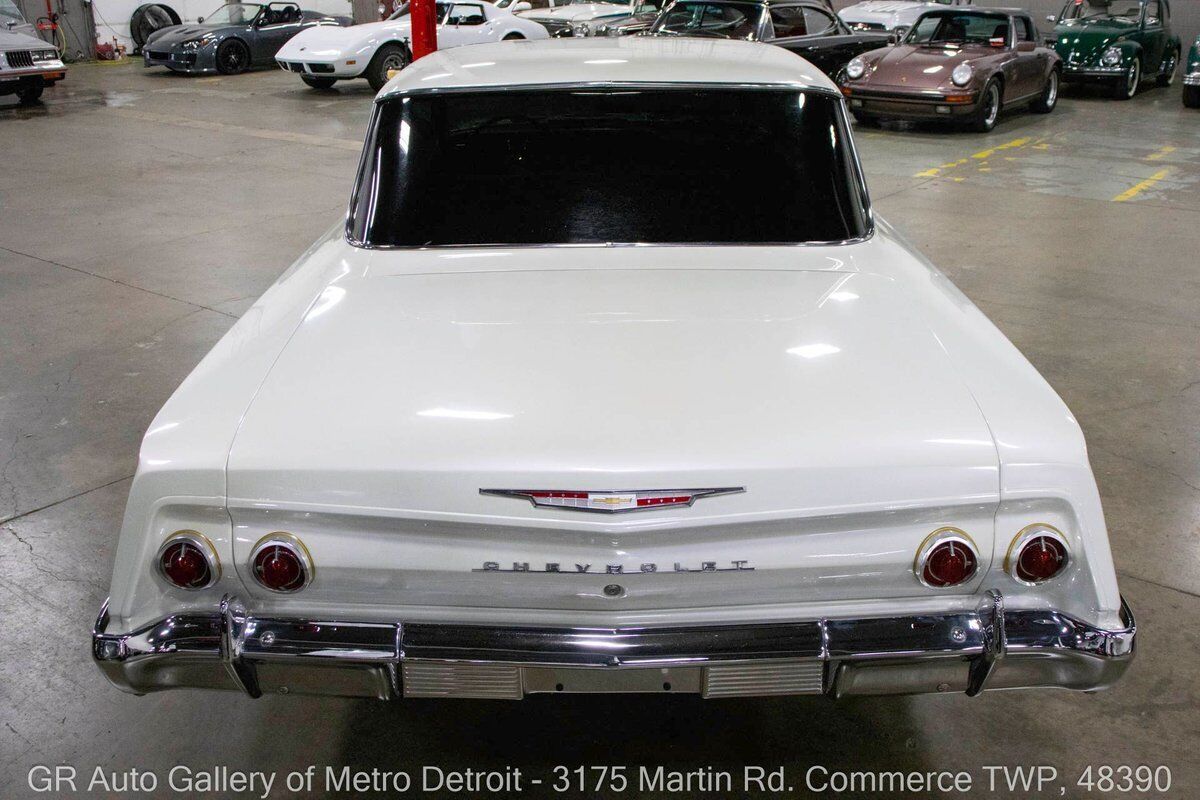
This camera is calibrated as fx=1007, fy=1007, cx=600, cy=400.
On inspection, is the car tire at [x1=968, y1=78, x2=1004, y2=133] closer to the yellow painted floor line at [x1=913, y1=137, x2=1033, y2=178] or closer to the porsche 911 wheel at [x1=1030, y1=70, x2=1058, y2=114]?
the yellow painted floor line at [x1=913, y1=137, x2=1033, y2=178]

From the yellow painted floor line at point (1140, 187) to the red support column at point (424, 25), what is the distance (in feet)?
17.9

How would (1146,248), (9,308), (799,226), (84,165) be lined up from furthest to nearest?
(84,165)
(1146,248)
(9,308)
(799,226)

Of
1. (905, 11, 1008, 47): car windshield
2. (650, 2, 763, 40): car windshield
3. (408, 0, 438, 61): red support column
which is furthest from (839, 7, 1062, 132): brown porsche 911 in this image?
(408, 0, 438, 61): red support column

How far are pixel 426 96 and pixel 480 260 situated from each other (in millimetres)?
544

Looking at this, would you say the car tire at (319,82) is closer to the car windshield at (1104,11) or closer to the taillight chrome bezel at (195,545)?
the car windshield at (1104,11)

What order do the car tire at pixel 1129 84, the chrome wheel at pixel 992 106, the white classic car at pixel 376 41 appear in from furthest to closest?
1. the white classic car at pixel 376 41
2. the car tire at pixel 1129 84
3. the chrome wheel at pixel 992 106

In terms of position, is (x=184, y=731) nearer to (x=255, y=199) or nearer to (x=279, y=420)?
(x=279, y=420)

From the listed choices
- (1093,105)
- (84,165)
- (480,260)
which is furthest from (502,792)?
(1093,105)

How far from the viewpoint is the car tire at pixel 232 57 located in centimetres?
1585

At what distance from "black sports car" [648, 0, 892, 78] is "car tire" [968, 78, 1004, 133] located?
Result: 1.72 m

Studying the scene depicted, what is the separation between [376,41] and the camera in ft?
44.8

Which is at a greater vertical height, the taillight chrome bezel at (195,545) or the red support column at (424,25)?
the red support column at (424,25)

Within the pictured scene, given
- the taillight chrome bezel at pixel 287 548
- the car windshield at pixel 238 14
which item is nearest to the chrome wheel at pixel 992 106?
the taillight chrome bezel at pixel 287 548

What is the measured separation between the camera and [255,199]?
796cm
